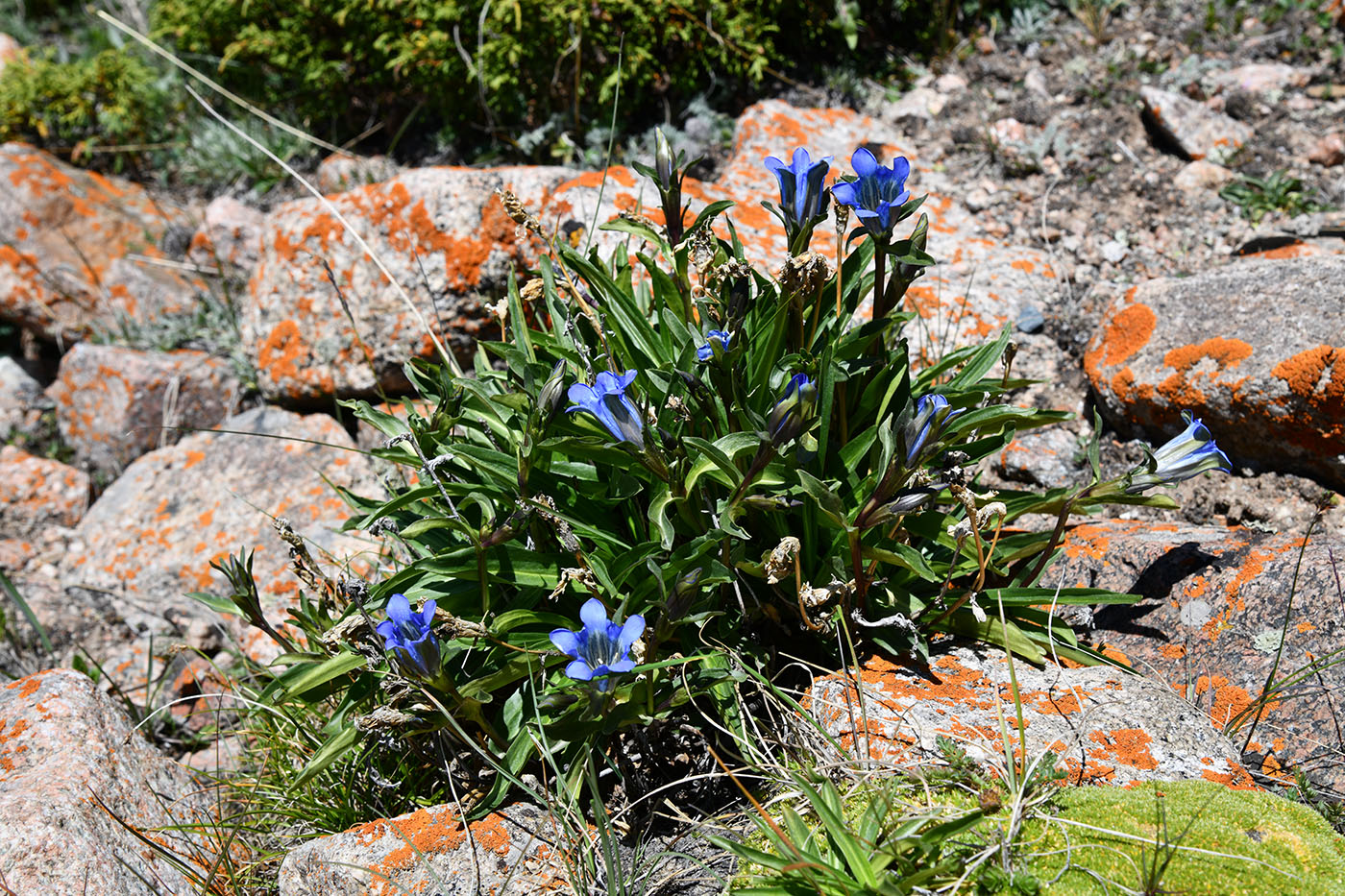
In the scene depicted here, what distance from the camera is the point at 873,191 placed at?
7.46 ft

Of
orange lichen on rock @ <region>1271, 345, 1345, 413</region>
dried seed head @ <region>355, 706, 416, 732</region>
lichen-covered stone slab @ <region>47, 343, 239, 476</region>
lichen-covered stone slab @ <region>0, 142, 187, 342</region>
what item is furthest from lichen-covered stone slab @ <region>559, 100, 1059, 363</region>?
lichen-covered stone slab @ <region>0, 142, 187, 342</region>

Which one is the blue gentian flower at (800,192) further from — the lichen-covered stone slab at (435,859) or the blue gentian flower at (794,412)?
the lichen-covered stone slab at (435,859)

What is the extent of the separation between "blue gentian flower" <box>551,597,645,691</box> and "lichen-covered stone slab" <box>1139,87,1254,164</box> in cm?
415

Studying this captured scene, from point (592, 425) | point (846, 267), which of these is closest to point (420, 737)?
point (592, 425)

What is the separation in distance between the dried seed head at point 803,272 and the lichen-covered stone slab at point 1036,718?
1013 mm

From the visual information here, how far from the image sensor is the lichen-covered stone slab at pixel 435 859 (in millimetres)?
2244

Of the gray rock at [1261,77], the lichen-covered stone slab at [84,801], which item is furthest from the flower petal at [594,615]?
the gray rock at [1261,77]

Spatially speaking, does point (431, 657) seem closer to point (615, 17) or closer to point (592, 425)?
point (592, 425)

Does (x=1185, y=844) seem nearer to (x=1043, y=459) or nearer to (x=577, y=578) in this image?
(x=577, y=578)

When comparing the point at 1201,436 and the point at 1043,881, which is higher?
the point at 1201,436

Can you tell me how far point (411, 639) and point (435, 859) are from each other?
0.61 m

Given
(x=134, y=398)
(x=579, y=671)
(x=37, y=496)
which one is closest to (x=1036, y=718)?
(x=579, y=671)

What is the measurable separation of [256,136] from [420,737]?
5.40m

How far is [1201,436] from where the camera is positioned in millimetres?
2367
